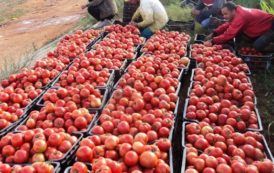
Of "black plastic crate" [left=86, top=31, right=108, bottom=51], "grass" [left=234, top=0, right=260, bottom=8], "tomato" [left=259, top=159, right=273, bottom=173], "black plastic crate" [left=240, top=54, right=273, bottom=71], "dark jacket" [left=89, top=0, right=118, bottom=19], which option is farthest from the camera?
"grass" [left=234, top=0, right=260, bottom=8]

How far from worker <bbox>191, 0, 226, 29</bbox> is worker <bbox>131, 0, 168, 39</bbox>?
1.31m

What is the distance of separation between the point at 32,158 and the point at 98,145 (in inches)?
25.8

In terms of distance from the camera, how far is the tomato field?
11.3 feet

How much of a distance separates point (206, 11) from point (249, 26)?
2.35 meters

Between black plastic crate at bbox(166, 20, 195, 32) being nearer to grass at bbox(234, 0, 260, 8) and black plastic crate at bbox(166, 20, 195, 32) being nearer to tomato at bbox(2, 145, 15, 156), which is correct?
grass at bbox(234, 0, 260, 8)

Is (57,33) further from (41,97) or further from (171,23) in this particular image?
(41,97)

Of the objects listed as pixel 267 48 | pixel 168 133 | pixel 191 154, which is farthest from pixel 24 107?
pixel 267 48

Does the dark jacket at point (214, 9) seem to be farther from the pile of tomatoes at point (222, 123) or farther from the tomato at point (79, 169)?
the tomato at point (79, 169)

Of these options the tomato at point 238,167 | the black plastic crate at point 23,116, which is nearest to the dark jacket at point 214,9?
the black plastic crate at point 23,116

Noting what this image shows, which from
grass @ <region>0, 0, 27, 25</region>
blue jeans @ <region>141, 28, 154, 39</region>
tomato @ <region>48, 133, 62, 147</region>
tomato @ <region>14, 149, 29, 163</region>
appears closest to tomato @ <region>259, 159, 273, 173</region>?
tomato @ <region>48, 133, 62, 147</region>

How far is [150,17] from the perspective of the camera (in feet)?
26.2

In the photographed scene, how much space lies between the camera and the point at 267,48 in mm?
6676

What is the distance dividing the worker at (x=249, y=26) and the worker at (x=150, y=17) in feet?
4.91

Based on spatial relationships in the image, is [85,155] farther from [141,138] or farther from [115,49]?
[115,49]
